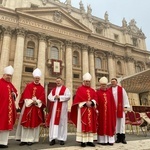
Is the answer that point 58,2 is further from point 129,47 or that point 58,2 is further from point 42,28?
point 129,47

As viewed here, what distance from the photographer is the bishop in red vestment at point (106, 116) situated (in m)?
5.06

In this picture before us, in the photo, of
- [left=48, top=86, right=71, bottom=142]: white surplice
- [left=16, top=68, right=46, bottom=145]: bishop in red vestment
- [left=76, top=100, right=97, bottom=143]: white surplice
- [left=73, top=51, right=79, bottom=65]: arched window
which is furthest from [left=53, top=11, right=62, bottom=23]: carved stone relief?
[left=76, top=100, right=97, bottom=143]: white surplice

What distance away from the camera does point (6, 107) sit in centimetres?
484

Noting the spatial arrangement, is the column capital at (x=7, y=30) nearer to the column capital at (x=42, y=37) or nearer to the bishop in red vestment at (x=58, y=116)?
the column capital at (x=42, y=37)

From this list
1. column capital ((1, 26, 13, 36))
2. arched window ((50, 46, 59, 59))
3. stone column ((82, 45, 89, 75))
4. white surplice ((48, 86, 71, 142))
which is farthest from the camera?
stone column ((82, 45, 89, 75))

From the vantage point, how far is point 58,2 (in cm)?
2609

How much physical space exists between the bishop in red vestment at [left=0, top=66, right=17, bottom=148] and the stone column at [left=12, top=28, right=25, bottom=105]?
12931 millimetres

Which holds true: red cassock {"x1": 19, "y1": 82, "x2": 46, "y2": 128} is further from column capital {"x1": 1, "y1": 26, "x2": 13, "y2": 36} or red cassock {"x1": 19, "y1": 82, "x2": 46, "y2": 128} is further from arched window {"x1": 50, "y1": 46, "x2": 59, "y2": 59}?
arched window {"x1": 50, "y1": 46, "x2": 59, "y2": 59}

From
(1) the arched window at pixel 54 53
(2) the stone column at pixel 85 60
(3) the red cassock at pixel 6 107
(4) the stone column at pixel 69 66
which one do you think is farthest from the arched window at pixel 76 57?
(3) the red cassock at pixel 6 107

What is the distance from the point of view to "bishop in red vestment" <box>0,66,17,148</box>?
4617 millimetres

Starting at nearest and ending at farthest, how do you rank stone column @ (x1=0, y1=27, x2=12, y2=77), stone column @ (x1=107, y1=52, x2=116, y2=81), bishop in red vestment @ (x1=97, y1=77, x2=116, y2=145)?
bishop in red vestment @ (x1=97, y1=77, x2=116, y2=145) → stone column @ (x1=0, y1=27, x2=12, y2=77) → stone column @ (x1=107, y1=52, x2=116, y2=81)

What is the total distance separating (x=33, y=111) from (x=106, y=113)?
7.66 feet

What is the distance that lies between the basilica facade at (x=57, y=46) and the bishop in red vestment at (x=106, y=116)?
45.4ft

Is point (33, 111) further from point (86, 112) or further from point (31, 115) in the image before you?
point (86, 112)
